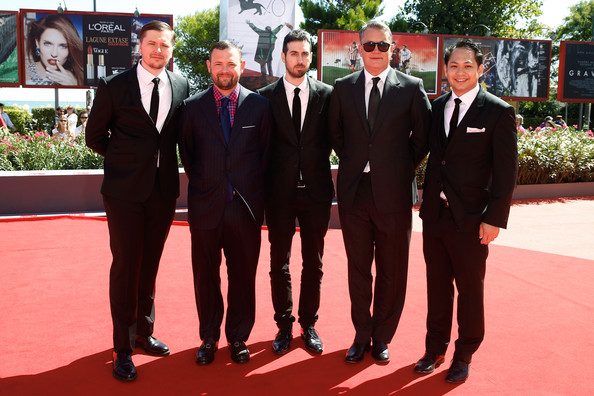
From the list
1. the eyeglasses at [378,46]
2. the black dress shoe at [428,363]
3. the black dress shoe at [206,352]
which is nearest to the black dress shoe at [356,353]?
the black dress shoe at [428,363]

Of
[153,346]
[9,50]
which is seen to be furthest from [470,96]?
[9,50]

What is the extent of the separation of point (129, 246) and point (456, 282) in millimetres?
2055

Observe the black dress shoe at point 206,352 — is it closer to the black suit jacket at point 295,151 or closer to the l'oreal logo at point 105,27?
the black suit jacket at point 295,151

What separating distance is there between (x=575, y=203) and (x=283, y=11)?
959 cm

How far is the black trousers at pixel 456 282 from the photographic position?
331 cm

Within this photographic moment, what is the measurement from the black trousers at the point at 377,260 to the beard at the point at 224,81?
1044 millimetres

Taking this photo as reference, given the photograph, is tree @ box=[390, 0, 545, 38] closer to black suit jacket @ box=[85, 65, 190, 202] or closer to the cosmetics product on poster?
the cosmetics product on poster

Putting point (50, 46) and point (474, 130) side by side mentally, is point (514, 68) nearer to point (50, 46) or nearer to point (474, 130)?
point (50, 46)

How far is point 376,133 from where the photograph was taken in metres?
3.46

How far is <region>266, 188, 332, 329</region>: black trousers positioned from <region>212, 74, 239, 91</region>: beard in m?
0.82

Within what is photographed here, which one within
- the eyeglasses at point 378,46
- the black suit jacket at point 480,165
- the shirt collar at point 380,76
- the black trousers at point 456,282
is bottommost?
the black trousers at point 456,282

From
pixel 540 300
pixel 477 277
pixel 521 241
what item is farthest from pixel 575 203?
pixel 477 277

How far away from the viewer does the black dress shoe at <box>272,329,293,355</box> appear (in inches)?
145

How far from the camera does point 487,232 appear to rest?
10.5ft
